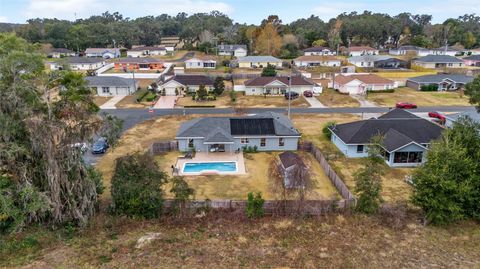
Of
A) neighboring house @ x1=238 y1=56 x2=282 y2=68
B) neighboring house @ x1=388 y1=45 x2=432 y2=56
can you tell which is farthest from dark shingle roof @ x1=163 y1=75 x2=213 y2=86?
neighboring house @ x1=388 y1=45 x2=432 y2=56

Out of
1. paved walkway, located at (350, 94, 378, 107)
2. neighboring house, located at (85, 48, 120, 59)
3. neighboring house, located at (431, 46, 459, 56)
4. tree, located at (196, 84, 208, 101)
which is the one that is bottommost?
paved walkway, located at (350, 94, 378, 107)

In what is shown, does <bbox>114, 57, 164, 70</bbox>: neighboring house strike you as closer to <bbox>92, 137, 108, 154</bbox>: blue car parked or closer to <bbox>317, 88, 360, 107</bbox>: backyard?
<bbox>317, 88, 360, 107</bbox>: backyard

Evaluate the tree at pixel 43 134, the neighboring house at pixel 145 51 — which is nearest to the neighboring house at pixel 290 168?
the tree at pixel 43 134

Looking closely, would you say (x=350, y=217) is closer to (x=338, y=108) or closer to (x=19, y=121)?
(x=19, y=121)

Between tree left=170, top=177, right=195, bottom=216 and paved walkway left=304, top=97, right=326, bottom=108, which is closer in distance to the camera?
tree left=170, top=177, right=195, bottom=216

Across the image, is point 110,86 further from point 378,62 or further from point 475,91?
point 378,62

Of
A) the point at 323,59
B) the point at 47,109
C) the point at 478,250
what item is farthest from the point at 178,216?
the point at 323,59

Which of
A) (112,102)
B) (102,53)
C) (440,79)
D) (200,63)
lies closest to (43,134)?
(112,102)
